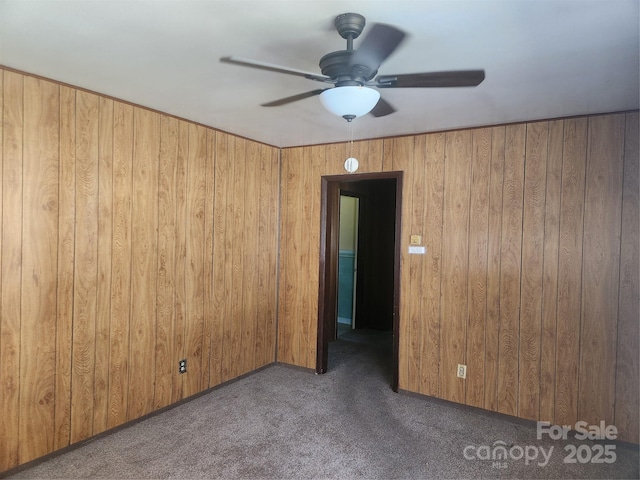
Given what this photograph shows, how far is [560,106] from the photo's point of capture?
2699 millimetres

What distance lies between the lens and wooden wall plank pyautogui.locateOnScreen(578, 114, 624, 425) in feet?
9.20

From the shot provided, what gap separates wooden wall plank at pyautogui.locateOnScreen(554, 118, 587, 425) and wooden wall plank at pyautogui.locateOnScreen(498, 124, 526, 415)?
285 mm

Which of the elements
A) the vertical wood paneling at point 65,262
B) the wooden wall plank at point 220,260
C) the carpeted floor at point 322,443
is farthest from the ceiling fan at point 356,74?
the carpeted floor at point 322,443

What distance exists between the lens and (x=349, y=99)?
1.63 meters

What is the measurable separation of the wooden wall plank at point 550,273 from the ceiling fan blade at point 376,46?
2.03 meters

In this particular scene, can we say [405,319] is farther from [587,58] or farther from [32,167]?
[32,167]

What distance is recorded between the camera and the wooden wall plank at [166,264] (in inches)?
121

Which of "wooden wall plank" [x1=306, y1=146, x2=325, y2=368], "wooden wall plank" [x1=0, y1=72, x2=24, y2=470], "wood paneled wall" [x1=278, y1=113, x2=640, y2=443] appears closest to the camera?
"wooden wall plank" [x1=0, y1=72, x2=24, y2=470]

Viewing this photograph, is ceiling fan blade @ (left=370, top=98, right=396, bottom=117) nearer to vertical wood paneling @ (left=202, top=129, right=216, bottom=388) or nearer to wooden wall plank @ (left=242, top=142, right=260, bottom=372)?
vertical wood paneling @ (left=202, top=129, right=216, bottom=388)

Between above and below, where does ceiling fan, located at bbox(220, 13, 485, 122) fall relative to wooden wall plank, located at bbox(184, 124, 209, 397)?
above

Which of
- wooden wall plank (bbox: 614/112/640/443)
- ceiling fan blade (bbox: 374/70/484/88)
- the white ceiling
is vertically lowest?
wooden wall plank (bbox: 614/112/640/443)

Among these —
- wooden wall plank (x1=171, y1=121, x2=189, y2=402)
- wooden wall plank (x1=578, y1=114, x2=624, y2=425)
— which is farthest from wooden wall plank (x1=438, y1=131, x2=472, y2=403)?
wooden wall plank (x1=171, y1=121, x2=189, y2=402)

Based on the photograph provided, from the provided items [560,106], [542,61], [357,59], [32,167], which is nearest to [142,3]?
[357,59]

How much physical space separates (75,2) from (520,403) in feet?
12.2
